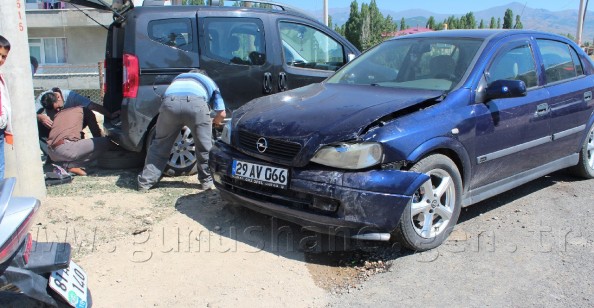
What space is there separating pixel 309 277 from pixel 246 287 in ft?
1.52

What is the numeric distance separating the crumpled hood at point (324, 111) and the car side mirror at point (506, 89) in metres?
0.43

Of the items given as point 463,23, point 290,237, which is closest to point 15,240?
point 290,237

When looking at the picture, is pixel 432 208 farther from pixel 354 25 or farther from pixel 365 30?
pixel 354 25

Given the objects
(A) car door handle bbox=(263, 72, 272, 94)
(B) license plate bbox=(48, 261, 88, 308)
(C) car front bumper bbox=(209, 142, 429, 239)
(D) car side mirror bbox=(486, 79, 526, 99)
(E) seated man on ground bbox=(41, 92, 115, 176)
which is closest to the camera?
(B) license plate bbox=(48, 261, 88, 308)

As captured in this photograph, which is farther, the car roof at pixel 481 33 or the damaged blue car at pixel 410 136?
the car roof at pixel 481 33

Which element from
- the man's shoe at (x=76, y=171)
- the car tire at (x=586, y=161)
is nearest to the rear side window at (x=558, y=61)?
the car tire at (x=586, y=161)

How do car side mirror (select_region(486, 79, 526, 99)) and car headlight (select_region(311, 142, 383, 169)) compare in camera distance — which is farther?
car side mirror (select_region(486, 79, 526, 99))

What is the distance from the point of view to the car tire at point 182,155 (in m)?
6.07

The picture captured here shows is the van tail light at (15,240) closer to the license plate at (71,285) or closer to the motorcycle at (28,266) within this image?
the motorcycle at (28,266)

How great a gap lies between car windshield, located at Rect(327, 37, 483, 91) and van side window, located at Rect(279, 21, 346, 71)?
4.02 feet

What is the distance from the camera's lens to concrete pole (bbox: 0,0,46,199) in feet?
15.6

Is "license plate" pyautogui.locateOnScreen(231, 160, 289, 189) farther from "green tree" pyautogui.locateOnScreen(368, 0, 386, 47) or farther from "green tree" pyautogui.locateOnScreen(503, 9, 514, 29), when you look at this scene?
"green tree" pyautogui.locateOnScreen(503, 9, 514, 29)

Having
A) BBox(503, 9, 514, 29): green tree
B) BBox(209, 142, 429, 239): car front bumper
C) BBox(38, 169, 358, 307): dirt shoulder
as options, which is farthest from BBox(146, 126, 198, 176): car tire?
BBox(503, 9, 514, 29): green tree

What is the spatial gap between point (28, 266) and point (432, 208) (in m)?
2.76
